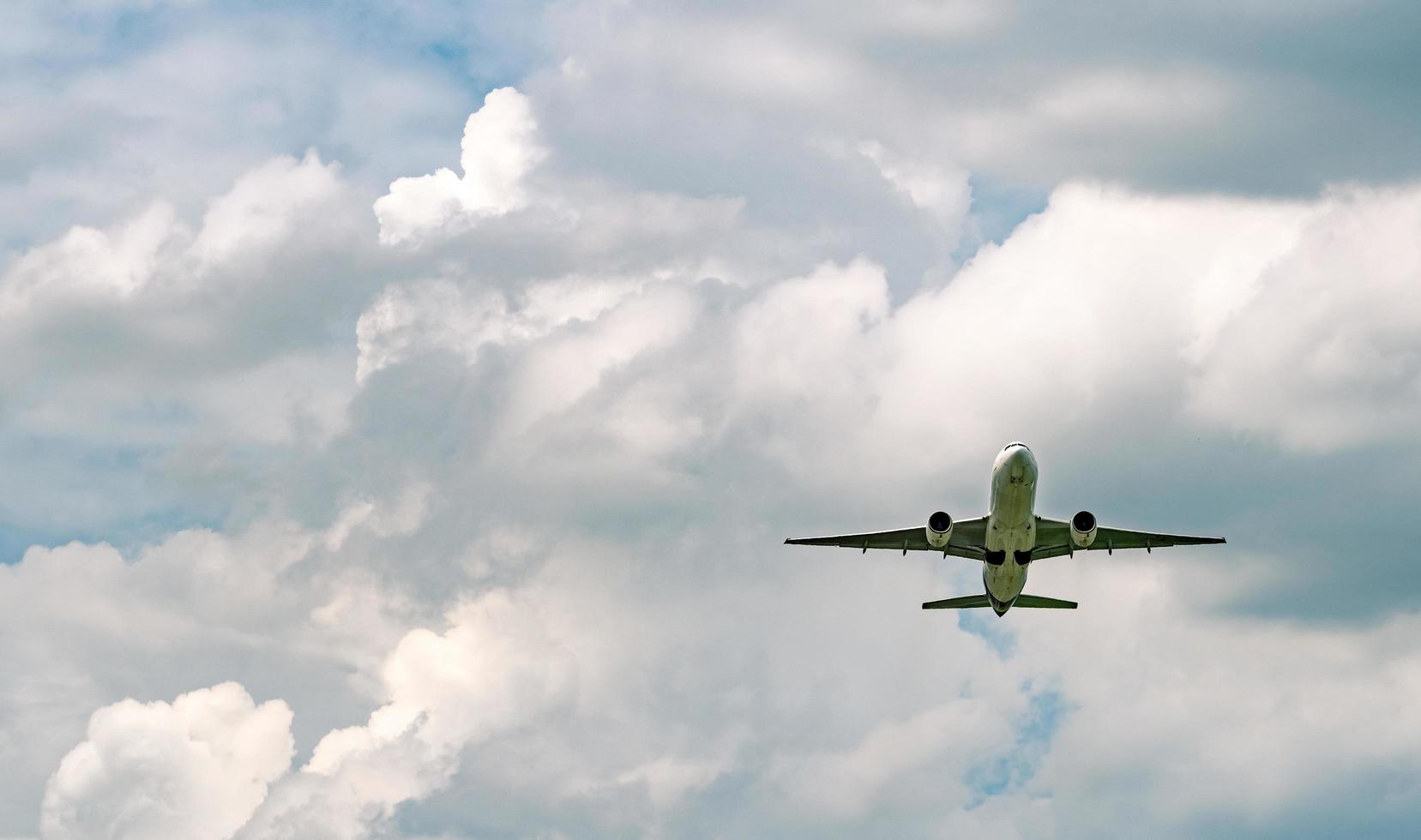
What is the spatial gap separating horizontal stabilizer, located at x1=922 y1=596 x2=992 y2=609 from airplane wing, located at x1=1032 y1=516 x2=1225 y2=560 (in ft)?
14.3

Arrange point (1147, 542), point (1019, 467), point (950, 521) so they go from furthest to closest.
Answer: point (1147, 542) < point (950, 521) < point (1019, 467)

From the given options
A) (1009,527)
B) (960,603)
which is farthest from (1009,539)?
(960,603)

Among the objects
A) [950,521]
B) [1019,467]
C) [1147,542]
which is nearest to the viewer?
[1019,467]

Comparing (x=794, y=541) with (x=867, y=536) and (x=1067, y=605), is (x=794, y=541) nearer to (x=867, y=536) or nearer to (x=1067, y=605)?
(x=867, y=536)

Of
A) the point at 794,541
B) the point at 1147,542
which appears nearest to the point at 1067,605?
the point at 1147,542

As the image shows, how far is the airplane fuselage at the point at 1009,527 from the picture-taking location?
100625mm

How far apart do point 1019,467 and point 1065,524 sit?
13.4 metres

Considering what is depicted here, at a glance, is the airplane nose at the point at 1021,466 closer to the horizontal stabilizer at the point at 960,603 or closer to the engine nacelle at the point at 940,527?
the engine nacelle at the point at 940,527

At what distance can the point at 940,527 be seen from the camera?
111m

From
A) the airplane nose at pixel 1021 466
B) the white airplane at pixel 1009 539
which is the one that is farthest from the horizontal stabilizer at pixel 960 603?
the airplane nose at pixel 1021 466

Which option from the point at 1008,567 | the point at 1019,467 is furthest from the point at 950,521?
the point at 1019,467

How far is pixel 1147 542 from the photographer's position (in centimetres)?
11869

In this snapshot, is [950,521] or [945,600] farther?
[945,600]

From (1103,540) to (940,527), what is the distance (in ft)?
40.5
